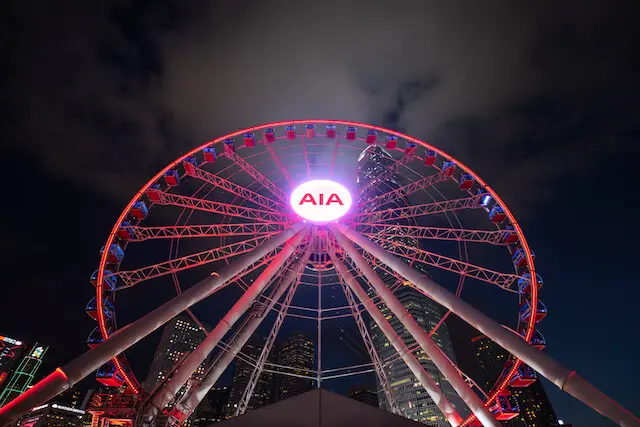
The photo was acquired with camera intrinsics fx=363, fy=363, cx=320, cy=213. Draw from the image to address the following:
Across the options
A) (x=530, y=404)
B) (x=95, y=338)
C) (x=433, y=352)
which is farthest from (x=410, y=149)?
(x=530, y=404)

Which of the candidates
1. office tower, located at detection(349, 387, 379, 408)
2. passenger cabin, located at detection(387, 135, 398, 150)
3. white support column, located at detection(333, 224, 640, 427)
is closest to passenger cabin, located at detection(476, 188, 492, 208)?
passenger cabin, located at detection(387, 135, 398, 150)

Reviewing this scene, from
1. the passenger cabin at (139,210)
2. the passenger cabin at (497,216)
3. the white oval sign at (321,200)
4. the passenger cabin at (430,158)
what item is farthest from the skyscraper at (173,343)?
the passenger cabin at (497,216)

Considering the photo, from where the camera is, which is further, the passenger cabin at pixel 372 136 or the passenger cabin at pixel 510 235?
the passenger cabin at pixel 372 136

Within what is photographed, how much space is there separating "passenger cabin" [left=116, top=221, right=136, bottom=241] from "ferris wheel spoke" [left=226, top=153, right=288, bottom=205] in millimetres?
6139

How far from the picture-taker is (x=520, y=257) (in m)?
17.6

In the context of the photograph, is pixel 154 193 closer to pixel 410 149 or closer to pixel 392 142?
pixel 392 142

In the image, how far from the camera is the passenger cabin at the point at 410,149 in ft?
68.2

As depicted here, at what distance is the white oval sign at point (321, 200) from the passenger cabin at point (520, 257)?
8.55 meters

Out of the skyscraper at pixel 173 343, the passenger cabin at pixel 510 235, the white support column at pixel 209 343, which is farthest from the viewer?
the skyscraper at pixel 173 343

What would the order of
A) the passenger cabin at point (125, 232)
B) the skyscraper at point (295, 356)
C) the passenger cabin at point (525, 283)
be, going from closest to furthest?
1. the passenger cabin at point (525, 283)
2. the passenger cabin at point (125, 232)
3. the skyscraper at point (295, 356)

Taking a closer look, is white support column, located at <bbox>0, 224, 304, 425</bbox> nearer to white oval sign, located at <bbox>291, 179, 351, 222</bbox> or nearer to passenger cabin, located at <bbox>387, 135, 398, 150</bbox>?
white oval sign, located at <bbox>291, 179, 351, 222</bbox>

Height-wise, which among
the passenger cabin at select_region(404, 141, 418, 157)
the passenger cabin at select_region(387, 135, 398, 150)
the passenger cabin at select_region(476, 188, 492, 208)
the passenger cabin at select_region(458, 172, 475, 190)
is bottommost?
the passenger cabin at select_region(476, 188, 492, 208)

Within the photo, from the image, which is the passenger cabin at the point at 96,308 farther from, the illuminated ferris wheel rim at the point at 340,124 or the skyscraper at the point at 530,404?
the skyscraper at the point at 530,404

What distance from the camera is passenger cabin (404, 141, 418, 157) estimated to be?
68.2 feet
